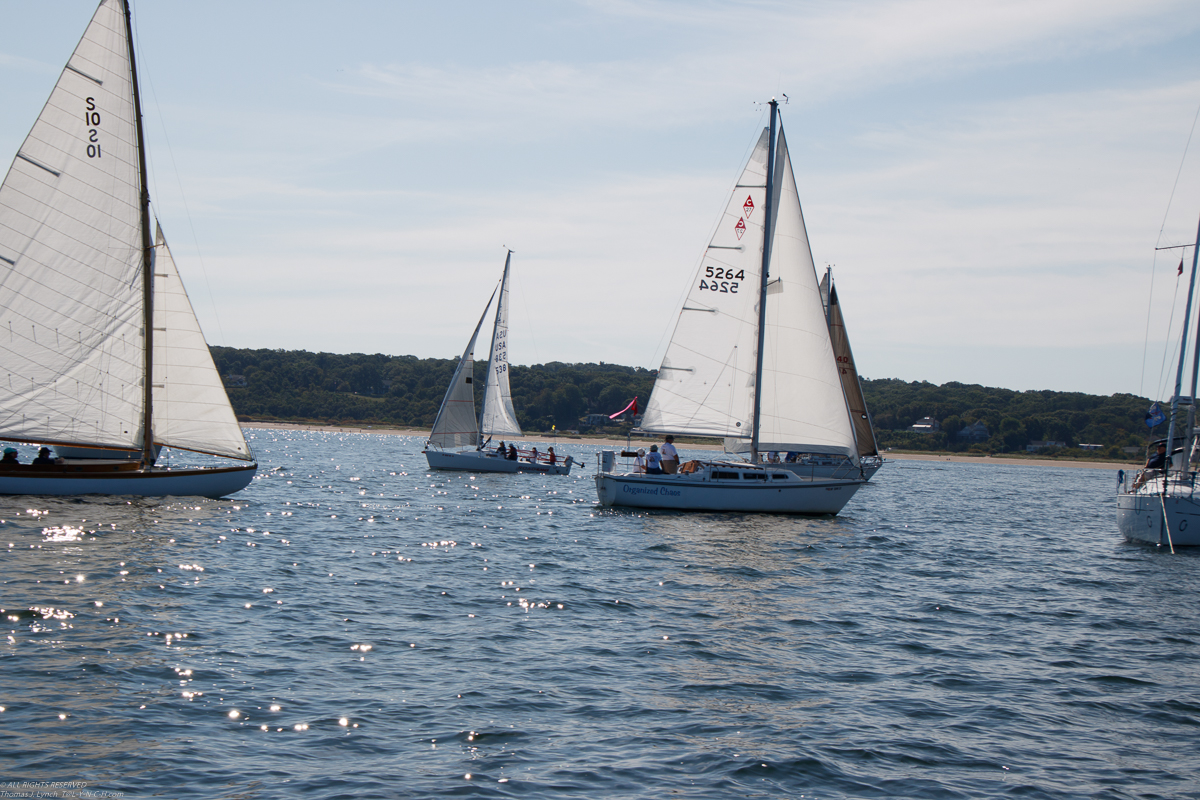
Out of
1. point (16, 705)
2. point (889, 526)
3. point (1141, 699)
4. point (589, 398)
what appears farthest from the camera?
point (589, 398)

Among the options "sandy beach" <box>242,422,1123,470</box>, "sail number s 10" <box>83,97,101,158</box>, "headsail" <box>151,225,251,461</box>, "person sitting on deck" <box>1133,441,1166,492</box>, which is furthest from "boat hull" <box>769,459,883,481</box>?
"sandy beach" <box>242,422,1123,470</box>

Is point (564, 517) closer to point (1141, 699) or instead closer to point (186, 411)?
point (186, 411)

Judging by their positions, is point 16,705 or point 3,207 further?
point 3,207

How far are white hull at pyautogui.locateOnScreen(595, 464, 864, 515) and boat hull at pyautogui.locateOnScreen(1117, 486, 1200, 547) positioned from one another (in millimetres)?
8369

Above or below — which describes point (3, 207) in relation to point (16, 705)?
above

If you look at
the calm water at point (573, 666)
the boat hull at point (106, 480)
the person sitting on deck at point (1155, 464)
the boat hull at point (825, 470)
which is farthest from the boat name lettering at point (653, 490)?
the person sitting on deck at point (1155, 464)

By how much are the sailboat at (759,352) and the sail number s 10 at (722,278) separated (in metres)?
0.03

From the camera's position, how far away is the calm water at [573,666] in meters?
8.62

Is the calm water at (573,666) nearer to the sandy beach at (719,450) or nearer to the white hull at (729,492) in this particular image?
the white hull at (729,492)

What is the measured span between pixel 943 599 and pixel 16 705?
631 inches

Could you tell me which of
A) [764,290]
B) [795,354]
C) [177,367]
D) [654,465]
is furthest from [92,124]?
[795,354]

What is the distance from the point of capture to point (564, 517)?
32.0 m

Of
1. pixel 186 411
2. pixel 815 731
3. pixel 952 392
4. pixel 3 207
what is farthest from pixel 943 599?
pixel 952 392

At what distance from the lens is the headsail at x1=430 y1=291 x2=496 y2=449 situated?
2069 inches
